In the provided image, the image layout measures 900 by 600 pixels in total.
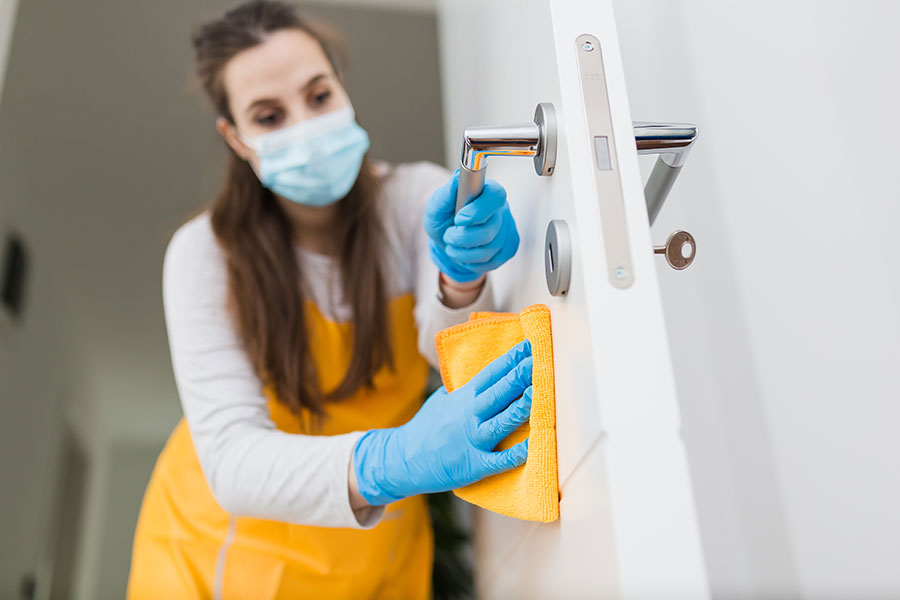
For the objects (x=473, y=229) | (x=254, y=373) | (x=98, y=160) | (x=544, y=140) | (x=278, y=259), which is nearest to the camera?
(x=544, y=140)

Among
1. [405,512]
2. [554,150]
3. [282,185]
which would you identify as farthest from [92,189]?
[554,150]

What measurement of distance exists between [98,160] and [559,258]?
2230 mm

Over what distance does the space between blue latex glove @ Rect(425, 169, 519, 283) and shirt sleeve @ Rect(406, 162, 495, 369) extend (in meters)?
0.09

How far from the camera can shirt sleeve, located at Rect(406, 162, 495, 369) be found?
82 cm

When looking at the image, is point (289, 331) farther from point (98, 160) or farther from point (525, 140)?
point (98, 160)

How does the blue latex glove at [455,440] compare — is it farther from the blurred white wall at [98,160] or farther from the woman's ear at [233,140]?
the blurred white wall at [98,160]

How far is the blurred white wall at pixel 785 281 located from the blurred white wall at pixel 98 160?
1.16 metres

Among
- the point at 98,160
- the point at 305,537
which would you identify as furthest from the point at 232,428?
the point at 98,160

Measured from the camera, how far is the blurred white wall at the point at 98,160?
187 cm

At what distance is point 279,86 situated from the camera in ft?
3.30

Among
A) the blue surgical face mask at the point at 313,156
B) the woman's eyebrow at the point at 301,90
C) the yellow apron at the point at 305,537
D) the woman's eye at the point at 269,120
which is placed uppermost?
the woman's eyebrow at the point at 301,90

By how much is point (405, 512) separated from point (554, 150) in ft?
2.37

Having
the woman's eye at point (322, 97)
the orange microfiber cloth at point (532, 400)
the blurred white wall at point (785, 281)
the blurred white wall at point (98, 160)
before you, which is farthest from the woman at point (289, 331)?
the blurred white wall at point (98, 160)

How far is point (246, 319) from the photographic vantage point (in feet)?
3.11
